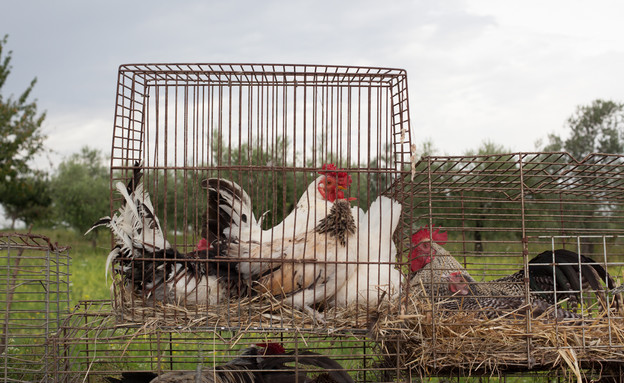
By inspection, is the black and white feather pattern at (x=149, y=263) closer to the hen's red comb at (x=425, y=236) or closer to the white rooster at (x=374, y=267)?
the white rooster at (x=374, y=267)

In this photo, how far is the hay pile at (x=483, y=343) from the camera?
4062mm

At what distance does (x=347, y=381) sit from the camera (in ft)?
13.1

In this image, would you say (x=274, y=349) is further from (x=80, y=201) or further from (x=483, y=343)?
(x=80, y=201)

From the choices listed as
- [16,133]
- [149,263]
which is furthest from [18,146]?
[149,263]

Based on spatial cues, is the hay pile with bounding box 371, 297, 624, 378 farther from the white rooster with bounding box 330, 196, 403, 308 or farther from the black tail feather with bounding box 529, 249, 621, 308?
the black tail feather with bounding box 529, 249, 621, 308

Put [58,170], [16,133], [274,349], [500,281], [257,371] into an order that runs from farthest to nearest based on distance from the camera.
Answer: [58,170]
[16,133]
[500,281]
[274,349]
[257,371]

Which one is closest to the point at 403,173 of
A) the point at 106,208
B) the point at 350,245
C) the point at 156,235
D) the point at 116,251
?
the point at 350,245

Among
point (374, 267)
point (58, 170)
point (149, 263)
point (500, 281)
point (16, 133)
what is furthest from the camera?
point (58, 170)

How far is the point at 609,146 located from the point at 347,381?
78.8ft

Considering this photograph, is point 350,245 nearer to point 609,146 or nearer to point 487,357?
point 487,357

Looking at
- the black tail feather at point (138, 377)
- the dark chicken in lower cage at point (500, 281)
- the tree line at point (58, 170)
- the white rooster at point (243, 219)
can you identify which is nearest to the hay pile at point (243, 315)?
the white rooster at point (243, 219)

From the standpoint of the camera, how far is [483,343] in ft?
13.6

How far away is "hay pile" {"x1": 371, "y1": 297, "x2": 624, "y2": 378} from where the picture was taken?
13.3 feet

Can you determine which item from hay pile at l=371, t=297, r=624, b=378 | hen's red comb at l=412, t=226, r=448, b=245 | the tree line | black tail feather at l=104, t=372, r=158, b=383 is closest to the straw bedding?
hay pile at l=371, t=297, r=624, b=378
